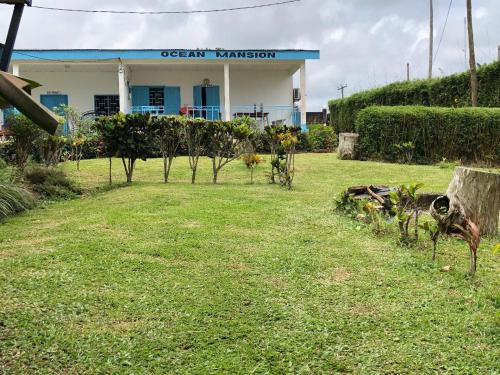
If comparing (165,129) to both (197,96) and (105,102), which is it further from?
(105,102)

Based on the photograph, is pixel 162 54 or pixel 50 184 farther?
pixel 162 54

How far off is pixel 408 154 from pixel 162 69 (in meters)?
11.1

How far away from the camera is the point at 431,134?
46.6 ft

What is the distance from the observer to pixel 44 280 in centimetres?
383

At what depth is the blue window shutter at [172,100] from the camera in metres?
20.9

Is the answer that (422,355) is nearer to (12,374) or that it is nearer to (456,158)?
(12,374)

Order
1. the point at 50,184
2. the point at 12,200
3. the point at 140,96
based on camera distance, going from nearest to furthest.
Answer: the point at 12,200
the point at 50,184
the point at 140,96

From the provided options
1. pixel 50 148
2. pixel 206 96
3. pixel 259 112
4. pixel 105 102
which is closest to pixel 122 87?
pixel 105 102

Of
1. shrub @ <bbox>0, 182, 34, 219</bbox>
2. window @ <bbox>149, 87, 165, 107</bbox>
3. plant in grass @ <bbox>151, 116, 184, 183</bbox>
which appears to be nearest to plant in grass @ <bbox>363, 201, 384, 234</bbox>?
shrub @ <bbox>0, 182, 34, 219</bbox>

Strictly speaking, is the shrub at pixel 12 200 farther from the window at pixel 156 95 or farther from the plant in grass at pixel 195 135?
the window at pixel 156 95

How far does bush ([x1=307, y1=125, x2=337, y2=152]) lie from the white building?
3.12ft

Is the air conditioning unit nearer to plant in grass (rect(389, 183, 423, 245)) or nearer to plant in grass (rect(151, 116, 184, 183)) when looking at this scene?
plant in grass (rect(151, 116, 184, 183))

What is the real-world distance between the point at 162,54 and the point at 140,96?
292 centimetres

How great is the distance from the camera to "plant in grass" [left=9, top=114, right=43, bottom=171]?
31.8 ft
